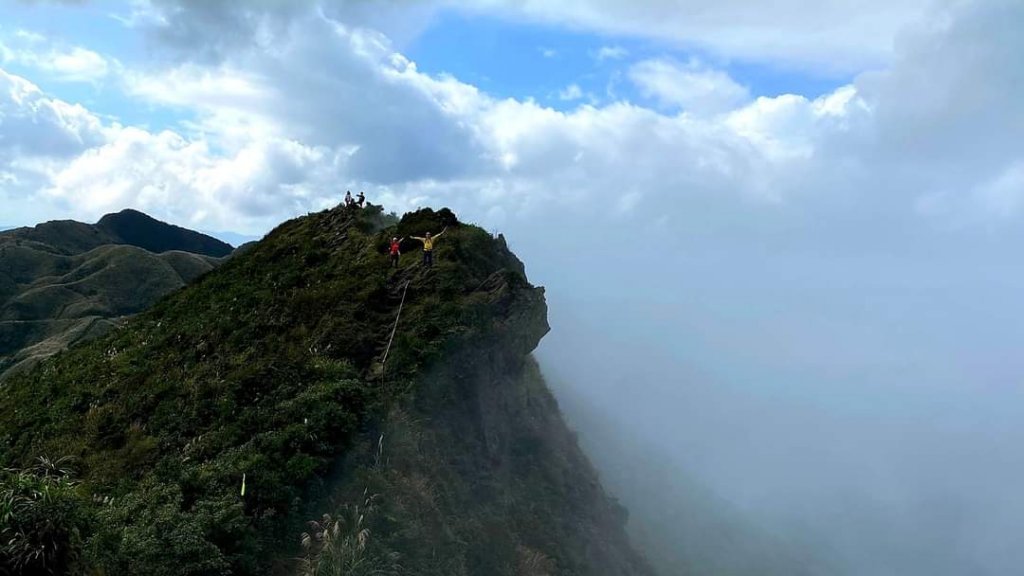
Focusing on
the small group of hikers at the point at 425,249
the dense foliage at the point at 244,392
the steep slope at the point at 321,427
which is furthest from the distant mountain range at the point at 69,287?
the small group of hikers at the point at 425,249

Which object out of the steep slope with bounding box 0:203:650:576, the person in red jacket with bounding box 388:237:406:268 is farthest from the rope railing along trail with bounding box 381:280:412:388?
the person in red jacket with bounding box 388:237:406:268

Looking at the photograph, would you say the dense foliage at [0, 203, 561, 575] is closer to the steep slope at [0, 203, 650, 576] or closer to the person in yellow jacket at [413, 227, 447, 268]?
the steep slope at [0, 203, 650, 576]

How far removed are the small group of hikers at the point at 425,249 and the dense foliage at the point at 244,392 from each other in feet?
2.23

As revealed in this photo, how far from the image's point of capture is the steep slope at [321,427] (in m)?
18.0

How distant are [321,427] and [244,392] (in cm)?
Result: 504

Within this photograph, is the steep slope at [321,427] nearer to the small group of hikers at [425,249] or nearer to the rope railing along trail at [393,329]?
the rope railing along trail at [393,329]

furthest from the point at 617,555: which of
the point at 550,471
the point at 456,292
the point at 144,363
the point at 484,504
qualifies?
the point at 144,363

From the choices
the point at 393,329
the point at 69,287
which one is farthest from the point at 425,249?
the point at 69,287

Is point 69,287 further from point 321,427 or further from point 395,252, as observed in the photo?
point 321,427

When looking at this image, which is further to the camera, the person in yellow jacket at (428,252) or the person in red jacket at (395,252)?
the person in red jacket at (395,252)

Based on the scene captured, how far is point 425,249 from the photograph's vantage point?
3266 cm

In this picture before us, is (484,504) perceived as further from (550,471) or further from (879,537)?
(879,537)

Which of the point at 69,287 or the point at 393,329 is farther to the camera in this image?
the point at 69,287

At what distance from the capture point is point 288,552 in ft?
59.4
